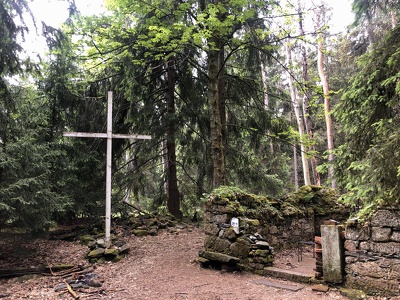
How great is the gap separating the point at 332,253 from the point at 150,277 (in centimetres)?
349

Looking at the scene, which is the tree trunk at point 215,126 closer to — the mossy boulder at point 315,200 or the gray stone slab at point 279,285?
the mossy boulder at point 315,200

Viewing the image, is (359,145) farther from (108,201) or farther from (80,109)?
(80,109)

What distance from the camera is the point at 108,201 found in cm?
805

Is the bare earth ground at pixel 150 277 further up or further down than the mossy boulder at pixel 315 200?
further down

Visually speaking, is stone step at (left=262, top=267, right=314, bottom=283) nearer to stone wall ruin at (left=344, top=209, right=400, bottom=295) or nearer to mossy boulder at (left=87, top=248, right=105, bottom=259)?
stone wall ruin at (left=344, top=209, right=400, bottom=295)

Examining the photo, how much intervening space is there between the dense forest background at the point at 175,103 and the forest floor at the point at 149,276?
1019mm

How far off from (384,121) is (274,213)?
401cm

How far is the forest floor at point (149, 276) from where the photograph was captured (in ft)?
16.8

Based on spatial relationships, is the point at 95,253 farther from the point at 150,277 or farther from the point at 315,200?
the point at 315,200

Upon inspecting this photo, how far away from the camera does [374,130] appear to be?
5141mm

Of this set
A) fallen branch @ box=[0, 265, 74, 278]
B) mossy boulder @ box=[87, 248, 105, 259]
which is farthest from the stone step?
fallen branch @ box=[0, 265, 74, 278]

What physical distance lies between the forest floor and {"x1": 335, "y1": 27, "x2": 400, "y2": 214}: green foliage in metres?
1.76

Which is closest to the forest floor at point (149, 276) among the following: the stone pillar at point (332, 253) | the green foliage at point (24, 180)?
the stone pillar at point (332, 253)

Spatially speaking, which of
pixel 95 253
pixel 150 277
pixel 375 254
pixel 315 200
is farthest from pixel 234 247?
pixel 315 200
